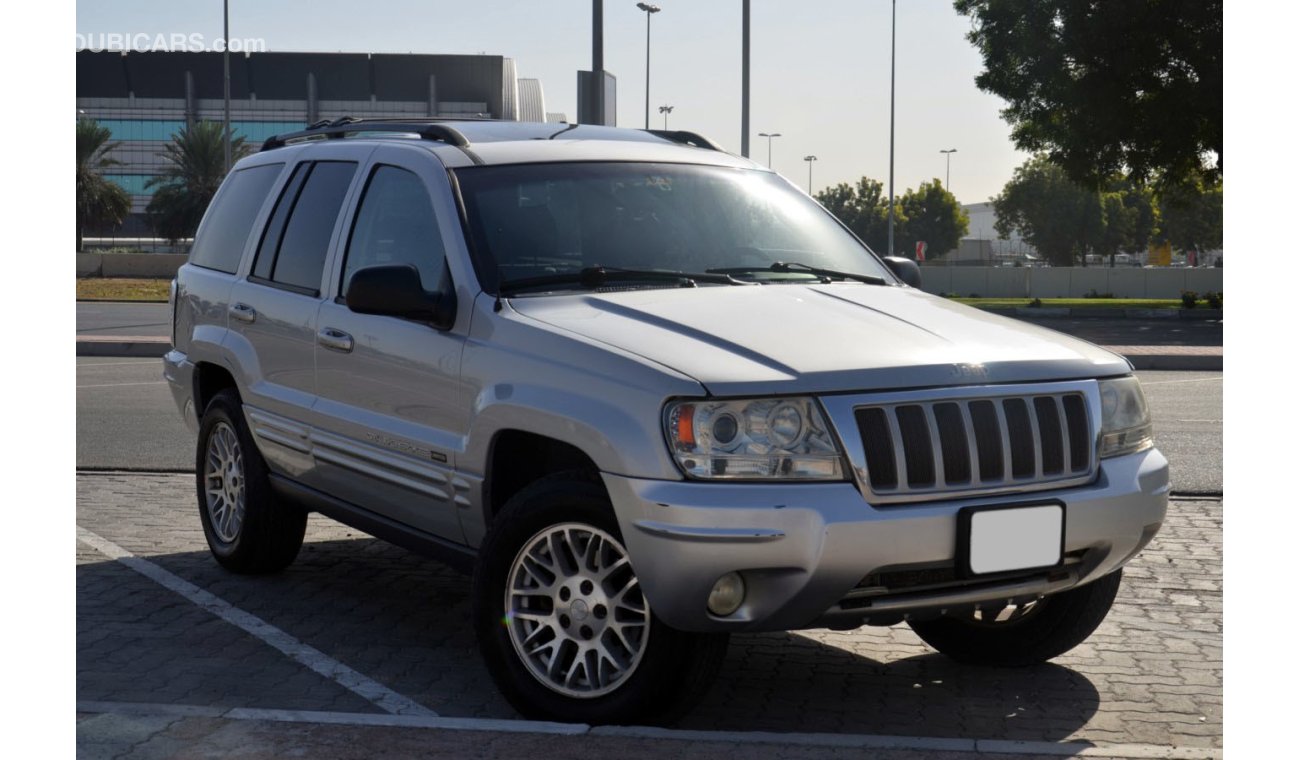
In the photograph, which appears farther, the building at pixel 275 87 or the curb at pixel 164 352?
the building at pixel 275 87

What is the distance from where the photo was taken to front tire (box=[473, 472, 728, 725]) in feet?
14.3

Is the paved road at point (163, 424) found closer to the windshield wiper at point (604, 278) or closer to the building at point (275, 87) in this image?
the windshield wiper at point (604, 278)

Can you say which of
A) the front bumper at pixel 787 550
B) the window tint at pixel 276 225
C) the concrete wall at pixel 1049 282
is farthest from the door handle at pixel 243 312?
the concrete wall at pixel 1049 282

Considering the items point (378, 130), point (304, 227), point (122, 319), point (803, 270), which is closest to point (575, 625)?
point (803, 270)

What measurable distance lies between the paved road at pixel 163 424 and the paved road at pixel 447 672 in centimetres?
322

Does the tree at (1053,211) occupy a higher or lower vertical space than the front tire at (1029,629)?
higher

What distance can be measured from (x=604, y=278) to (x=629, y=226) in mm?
346

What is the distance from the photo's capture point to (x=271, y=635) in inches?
232

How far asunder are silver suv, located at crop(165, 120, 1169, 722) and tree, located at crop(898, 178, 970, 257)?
97259 mm

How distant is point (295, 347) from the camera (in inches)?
244

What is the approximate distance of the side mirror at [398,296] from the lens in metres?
5.09

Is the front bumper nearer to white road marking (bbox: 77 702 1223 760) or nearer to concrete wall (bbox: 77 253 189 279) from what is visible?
white road marking (bbox: 77 702 1223 760)

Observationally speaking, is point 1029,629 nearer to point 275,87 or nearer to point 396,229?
point 396,229

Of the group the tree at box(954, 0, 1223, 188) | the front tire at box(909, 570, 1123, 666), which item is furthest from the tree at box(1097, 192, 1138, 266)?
the front tire at box(909, 570, 1123, 666)
